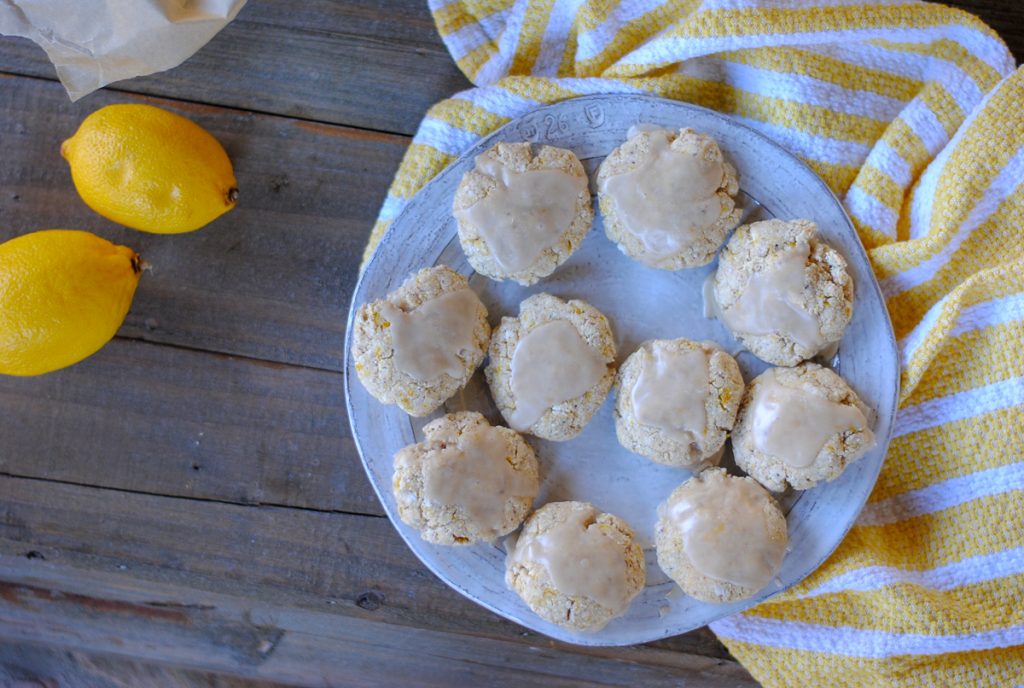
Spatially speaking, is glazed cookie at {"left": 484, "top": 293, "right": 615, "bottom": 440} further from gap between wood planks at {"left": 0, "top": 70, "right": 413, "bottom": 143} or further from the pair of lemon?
the pair of lemon

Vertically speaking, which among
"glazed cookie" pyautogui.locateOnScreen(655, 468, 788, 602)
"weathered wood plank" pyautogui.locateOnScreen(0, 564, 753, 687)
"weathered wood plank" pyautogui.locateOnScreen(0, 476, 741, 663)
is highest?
"glazed cookie" pyautogui.locateOnScreen(655, 468, 788, 602)

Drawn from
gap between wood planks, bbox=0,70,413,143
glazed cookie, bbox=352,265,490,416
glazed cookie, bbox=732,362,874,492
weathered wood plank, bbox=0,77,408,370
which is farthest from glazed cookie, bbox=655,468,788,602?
gap between wood planks, bbox=0,70,413,143

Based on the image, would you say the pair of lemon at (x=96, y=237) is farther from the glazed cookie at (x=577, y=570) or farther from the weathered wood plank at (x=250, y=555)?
the glazed cookie at (x=577, y=570)

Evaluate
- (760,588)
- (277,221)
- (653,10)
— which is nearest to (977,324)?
(760,588)

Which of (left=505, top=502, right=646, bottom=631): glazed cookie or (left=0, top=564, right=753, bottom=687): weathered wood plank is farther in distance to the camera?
(left=0, top=564, right=753, bottom=687): weathered wood plank

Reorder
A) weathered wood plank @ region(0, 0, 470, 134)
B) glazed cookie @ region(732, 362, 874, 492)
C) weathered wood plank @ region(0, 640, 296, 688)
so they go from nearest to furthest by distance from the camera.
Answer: glazed cookie @ region(732, 362, 874, 492), weathered wood plank @ region(0, 0, 470, 134), weathered wood plank @ region(0, 640, 296, 688)

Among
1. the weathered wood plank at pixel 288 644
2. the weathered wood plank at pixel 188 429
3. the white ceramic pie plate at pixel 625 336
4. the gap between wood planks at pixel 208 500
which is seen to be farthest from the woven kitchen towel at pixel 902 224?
the gap between wood planks at pixel 208 500

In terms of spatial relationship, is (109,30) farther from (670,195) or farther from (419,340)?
(670,195)
